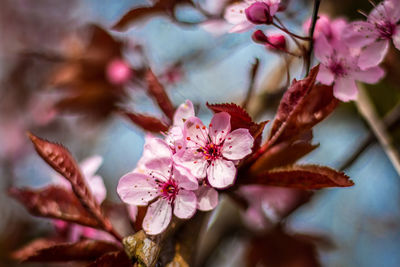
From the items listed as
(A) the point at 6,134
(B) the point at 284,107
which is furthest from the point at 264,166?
(A) the point at 6,134

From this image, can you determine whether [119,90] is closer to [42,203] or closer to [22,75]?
[42,203]

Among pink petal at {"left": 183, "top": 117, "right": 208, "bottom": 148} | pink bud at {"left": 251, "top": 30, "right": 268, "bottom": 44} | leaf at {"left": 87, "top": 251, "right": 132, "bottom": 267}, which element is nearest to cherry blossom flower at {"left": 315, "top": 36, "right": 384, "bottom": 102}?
pink bud at {"left": 251, "top": 30, "right": 268, "bottom": 44}

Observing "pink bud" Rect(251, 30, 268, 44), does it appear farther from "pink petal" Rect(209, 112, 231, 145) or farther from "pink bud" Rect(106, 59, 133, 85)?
"pink bud" Rect(106, 59, 133, 85)

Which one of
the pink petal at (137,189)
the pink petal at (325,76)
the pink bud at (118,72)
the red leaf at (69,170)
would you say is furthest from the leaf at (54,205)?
the pink bud at (118,72)

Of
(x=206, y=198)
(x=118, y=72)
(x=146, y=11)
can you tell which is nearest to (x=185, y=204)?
(x=206, y=198)

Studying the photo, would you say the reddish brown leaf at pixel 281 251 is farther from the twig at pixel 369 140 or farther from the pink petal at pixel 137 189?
the pink petal at pixel 137 189

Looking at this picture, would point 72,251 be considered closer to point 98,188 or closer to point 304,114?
point 98,188
